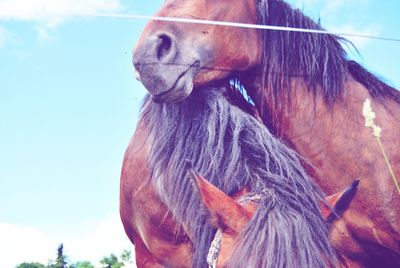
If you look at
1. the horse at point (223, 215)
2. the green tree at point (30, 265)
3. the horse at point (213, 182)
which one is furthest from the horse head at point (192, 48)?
the green tree at point (30, 265)

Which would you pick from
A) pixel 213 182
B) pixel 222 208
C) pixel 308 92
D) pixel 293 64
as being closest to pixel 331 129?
pixel 308 92

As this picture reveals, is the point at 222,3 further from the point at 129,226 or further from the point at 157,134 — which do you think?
the point at 129,226

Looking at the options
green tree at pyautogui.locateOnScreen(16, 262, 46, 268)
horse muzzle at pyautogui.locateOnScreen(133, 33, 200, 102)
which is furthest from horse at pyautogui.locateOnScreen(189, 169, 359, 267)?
green tree at pyautogui.locateOnScreen(16, 262, 46, 268)

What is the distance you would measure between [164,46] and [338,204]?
1.06 meters

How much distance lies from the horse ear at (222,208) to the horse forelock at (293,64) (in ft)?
3.59

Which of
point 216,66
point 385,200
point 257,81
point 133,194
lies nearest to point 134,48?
point 216,66

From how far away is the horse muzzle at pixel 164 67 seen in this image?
2727 mm

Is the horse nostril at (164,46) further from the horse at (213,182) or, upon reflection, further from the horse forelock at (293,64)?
the horse forelock at (293,64)

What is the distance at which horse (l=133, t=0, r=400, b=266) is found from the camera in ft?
9.71

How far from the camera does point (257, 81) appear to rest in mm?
3242

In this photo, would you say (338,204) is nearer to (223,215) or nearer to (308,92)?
(223,215)

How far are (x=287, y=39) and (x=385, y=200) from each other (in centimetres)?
98

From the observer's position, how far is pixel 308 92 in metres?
3.23

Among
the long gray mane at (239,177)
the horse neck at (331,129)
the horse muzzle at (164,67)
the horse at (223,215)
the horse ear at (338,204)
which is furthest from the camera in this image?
the horse neck at (331,129)
